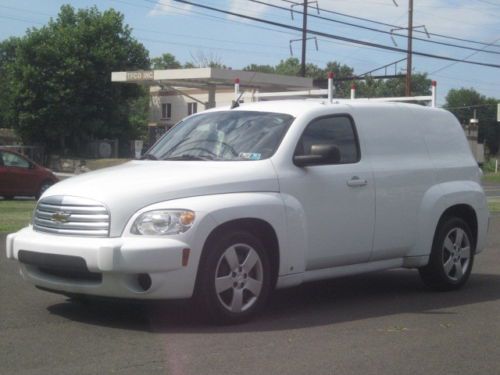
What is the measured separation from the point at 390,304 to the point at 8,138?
5934 cm

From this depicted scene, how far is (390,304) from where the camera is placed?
798 centimetres

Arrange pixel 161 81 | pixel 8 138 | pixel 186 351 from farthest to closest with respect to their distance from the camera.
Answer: pixel 8 138, pixel 161 81, pixel 186 351

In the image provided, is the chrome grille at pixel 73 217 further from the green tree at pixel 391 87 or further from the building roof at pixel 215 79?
the green tree at pixel 391 87

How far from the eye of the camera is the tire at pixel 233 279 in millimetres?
6551

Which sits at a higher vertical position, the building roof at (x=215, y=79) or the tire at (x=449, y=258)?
the building roof at (x=215, y=79)

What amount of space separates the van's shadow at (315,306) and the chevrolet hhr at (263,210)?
0.25 meters

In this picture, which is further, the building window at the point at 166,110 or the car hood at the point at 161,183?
the building window at the point at 166,110

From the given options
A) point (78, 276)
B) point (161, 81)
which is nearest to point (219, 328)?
point (78, 276)

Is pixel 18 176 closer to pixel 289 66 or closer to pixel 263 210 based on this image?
pixel 263 210

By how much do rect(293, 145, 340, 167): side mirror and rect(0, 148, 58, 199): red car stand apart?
16.0 m

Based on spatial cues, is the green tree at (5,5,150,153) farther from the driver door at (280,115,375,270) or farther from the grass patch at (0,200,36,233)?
the driver door at (280,115,375,270)

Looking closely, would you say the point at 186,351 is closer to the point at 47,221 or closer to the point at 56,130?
the point at 47,221

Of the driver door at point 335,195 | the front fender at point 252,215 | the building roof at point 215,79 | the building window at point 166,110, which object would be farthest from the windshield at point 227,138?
the building window at point 166,110

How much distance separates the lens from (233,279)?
22.1 feet
